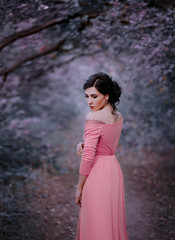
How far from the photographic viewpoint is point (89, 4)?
420cm

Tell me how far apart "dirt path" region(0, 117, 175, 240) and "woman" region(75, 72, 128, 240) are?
4.74ft

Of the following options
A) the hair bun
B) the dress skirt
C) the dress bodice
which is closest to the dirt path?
the dress skirt

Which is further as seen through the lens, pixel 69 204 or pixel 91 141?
pixel 69 204

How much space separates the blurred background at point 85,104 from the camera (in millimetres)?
3824

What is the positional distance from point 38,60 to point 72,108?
11.4 feet

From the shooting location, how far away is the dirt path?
3658mm

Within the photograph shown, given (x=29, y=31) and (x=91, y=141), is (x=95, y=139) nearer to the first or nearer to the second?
(x=91, y=141)

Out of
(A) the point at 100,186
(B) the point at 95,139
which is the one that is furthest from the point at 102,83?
(A) the point at 100,186

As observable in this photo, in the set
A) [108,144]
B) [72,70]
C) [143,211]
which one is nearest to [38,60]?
[72,70]

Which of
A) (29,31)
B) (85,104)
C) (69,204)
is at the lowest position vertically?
(69,204)

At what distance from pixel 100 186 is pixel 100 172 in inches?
5.1

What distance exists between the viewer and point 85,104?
17.3 feet

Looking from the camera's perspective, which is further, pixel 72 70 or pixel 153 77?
pixel 72 70

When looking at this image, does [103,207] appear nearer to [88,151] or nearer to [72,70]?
[88,151]
